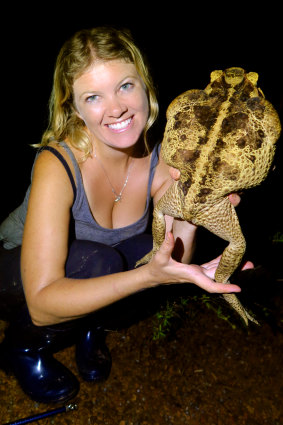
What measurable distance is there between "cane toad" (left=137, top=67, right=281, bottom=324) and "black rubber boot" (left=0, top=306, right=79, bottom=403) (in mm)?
1841

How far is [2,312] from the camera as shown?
2.74 metres

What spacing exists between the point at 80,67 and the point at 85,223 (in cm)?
120

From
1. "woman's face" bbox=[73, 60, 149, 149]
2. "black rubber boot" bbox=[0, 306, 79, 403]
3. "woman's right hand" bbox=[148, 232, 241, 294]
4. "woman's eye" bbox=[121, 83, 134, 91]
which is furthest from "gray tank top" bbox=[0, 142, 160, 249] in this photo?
"woman's right hand" bbox=[148, 232, 241, 294]

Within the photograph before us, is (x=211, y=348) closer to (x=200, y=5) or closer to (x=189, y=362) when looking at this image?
(x=189, y=362)

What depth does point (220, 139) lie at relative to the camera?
1457mm

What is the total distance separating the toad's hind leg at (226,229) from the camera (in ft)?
5.59

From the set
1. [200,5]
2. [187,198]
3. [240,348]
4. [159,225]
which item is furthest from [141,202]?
[200,5]

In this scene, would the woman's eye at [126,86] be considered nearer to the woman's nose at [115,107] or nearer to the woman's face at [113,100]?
the woman's face at [113,100]

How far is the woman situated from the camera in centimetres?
192

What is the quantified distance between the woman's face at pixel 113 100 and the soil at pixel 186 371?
2.25 metres

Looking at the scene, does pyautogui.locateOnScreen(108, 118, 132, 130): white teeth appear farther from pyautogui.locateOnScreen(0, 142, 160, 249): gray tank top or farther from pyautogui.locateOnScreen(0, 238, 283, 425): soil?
pyautogui.locateOnScreen(0, 238, 283, 425): soil

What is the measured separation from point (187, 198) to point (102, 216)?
110 centimetres

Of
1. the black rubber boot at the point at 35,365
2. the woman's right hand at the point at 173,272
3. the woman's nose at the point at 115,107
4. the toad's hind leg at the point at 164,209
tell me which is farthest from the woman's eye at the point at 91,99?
the black rubber boot at the point at 35,365

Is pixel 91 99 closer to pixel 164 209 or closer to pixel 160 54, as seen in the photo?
pixel 164 209
